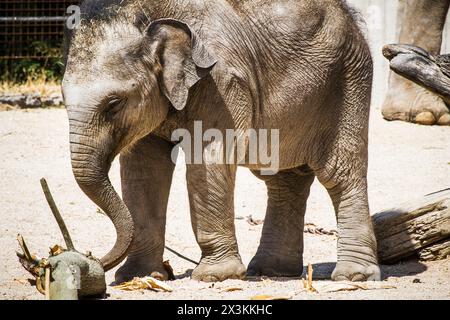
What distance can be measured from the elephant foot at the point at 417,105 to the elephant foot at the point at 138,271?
602 cm

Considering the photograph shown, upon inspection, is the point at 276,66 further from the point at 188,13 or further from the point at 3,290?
the point at 3,290

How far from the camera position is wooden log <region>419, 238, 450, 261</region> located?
7.71 m

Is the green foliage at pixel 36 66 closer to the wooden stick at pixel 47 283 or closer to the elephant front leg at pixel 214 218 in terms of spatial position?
the elephant front leg at pixel 214 218

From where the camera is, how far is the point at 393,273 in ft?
25.2

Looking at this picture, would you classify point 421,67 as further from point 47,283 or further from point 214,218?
point 47,283

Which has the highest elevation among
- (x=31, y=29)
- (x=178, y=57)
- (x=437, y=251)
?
(x=31, y=29)

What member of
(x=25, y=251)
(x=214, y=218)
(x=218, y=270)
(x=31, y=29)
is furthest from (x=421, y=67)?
(x=31, y=29)

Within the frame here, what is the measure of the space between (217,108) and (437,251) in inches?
85.1

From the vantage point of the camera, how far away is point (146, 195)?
23.1 ft

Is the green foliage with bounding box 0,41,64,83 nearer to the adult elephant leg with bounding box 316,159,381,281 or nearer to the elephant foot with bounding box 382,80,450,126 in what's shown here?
the elephant foot with bounding box 382,80,450,126

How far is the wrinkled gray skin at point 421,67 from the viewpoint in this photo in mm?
7180

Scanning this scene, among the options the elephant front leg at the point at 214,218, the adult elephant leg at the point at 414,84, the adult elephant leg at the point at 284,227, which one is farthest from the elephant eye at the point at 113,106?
the adult elephant leg at the point at 414,84
